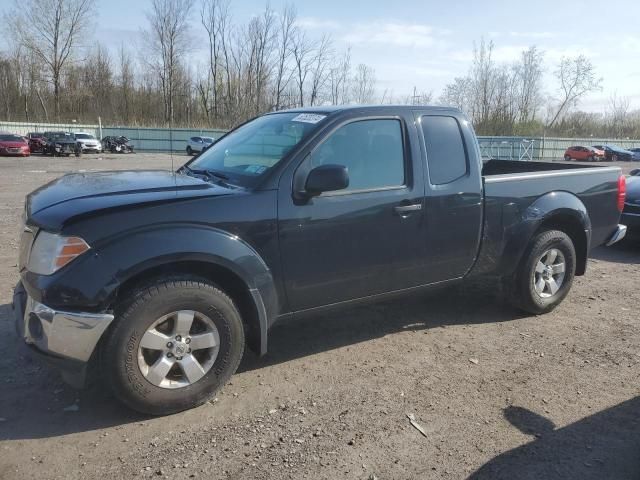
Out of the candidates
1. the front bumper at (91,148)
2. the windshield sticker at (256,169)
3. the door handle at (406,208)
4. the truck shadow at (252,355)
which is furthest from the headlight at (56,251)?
the front bumper at (91,148)

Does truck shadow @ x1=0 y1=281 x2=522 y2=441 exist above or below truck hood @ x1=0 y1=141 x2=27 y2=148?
Result: below

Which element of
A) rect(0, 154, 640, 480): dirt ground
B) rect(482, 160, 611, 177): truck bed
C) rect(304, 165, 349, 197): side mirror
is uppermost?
rect(482, 160, 611, 177): truck bed

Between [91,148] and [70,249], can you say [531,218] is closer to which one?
[70,249]

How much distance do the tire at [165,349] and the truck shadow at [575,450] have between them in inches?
63.8

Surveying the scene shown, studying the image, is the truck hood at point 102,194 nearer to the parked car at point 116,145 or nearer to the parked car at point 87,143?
the parked car at point 87,143

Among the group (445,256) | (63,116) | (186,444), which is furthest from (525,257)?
(63,116)

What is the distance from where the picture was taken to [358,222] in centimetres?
379

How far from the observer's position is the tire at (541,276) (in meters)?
4.93

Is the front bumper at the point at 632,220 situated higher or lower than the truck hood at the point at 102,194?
lower

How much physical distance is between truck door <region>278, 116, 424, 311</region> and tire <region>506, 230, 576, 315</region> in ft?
4.40

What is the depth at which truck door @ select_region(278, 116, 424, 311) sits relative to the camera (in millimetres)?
3588

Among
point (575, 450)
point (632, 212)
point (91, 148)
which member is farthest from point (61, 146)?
point (575, 450)

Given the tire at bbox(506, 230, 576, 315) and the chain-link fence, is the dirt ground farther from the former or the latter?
the chain-link fence

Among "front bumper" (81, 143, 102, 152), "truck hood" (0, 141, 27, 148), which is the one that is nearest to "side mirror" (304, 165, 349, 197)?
"truck hood" (0, 141, 27, 148)
